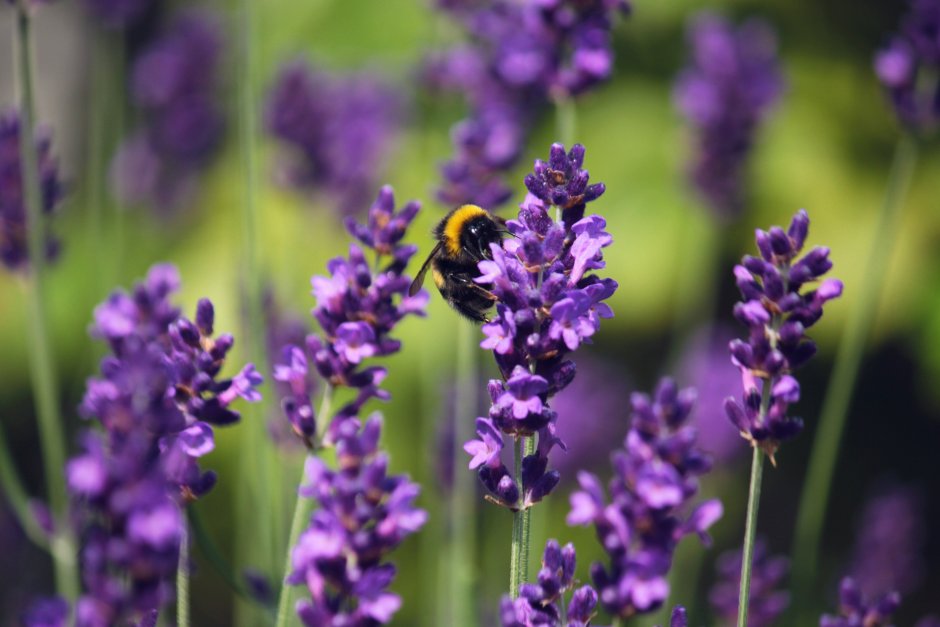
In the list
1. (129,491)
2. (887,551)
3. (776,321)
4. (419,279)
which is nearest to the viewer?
(129,491)

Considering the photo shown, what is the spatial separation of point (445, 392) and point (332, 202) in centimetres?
78

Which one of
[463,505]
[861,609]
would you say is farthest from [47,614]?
[463,505]

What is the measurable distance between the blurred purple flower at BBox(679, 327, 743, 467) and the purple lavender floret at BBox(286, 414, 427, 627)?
173cm

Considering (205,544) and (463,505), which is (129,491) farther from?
(463,505)

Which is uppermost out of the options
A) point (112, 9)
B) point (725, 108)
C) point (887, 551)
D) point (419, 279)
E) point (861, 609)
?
point (112, 9)

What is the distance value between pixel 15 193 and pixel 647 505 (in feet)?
5.16

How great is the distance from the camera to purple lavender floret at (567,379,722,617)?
108 centimetres

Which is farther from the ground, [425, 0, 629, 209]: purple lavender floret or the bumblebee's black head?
[425, 0, 629, 209]: purple lavender floret

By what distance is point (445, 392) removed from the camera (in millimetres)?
2785

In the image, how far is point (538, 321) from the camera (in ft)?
4.03

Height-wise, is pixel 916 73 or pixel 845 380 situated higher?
pixel 916 73

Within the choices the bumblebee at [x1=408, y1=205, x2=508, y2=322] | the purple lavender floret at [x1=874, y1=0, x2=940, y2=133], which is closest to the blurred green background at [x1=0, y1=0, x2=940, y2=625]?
the purple lavender floret at [x1=874, y1=0, x2=940, y2=133]

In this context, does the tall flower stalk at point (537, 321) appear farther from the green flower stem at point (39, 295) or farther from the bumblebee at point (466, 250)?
the green flower stem at point (39, 295)

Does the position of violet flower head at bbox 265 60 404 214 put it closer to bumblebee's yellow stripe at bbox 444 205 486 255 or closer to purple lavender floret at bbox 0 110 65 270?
purple lavender floret at bbox 0 110 65 270
